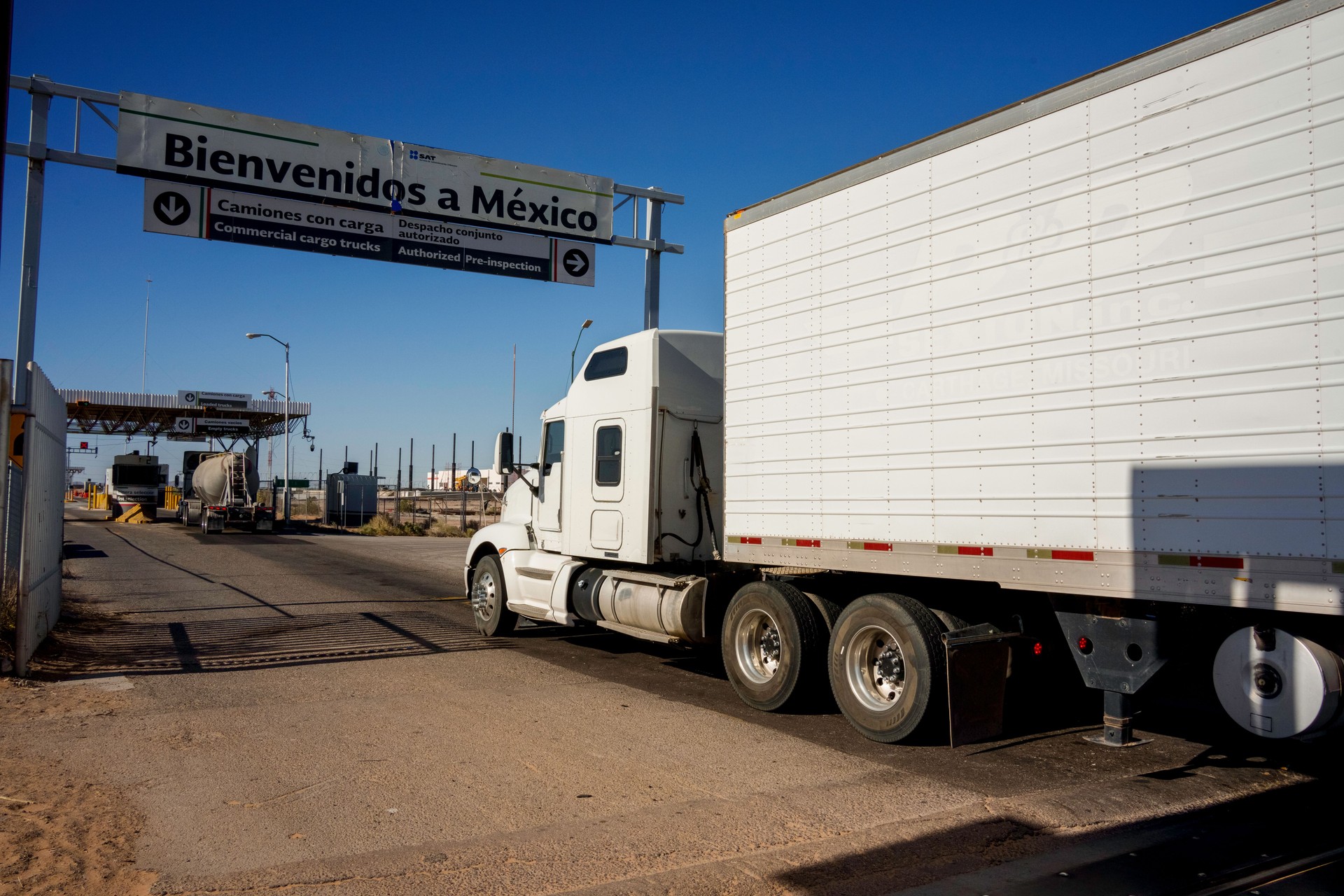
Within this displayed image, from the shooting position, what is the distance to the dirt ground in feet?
14.2

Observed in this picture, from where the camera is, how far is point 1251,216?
5.14 m

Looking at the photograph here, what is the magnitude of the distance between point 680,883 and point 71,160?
10.9m

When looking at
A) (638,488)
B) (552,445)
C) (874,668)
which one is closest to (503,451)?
(552,445)

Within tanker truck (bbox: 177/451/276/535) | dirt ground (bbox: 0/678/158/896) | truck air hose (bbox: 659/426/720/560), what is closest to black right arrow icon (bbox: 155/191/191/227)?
truck air hose (bbox: 659/426/720/560)

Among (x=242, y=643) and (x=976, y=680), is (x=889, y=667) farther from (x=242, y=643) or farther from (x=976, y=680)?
(x=242, y=643)

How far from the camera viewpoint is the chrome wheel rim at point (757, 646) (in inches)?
324

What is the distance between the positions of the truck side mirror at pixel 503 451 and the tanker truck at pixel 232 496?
29.9 metres

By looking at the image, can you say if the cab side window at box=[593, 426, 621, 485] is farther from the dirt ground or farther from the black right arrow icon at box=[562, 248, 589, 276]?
the dirt ground

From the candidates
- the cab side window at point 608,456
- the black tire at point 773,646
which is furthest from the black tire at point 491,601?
the black tire at point 773,646

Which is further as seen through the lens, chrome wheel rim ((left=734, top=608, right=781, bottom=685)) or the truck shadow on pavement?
the truck shadow on pavement

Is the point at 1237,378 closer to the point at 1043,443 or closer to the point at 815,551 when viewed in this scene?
the point at 1043,443

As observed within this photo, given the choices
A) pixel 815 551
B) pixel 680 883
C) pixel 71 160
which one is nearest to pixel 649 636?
pixel 815 551

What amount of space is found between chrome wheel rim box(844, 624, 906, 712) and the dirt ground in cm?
478

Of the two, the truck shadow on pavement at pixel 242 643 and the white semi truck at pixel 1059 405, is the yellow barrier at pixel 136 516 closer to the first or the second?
the truck shadow on pavement at pixel 242 643
